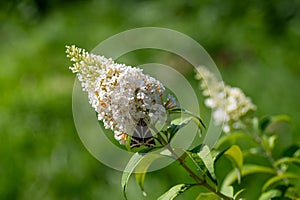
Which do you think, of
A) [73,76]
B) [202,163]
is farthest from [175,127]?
[73,76]

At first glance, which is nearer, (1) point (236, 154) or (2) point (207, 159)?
→ (2) point (207, 159)

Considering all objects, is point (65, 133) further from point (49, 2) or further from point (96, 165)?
point (49, 2)

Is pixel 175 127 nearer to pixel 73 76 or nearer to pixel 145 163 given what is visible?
pixel 145 163

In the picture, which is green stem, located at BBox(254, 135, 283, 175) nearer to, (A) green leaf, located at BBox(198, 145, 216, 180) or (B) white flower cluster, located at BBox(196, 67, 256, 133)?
(B) white flower cluster, located at BBox(196, 67, 256, 133)

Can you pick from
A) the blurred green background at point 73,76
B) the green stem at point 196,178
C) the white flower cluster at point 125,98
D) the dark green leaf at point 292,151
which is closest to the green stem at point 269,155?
the dark green leaf at point 292,151

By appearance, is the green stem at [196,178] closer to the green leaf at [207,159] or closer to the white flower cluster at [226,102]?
the green leaf at [207,159]

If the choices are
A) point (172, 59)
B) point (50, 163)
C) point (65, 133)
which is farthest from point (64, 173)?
point (172, 59)
